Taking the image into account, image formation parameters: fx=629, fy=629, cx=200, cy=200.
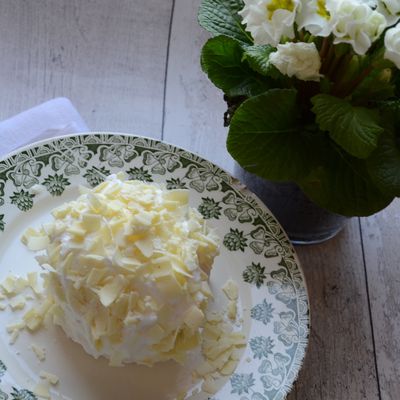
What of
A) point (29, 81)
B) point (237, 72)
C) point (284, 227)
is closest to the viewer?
point (237, 72)

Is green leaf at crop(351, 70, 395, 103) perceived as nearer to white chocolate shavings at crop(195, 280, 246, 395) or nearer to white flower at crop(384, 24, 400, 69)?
white flower at crop(384, 24, 400, 69)

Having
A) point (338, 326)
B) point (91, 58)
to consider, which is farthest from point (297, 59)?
point (91, 58)

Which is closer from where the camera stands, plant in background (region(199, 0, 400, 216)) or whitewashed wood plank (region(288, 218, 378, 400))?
plant in background (region(199, 0, 400, 216))

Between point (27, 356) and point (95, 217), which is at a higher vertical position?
point (95, 217)

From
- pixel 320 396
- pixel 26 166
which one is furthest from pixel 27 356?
pixel 320 396

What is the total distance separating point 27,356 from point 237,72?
1.55ft

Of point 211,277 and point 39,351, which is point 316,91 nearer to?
point 211,277

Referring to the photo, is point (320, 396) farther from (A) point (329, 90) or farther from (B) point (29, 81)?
(B) point (29, 81)

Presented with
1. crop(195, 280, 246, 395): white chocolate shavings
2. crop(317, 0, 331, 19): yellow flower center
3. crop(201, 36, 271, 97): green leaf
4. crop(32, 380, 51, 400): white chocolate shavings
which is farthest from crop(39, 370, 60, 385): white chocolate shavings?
crop(317, 0, 331, 19): yellow flower center

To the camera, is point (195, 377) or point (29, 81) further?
point (29, 81)

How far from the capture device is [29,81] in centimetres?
118

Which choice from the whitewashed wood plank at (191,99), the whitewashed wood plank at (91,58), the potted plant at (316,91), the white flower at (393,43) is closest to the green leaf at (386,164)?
the potted plant at (316,91)

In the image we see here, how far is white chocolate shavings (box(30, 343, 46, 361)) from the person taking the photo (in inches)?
32.0

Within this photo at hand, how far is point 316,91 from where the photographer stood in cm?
84
